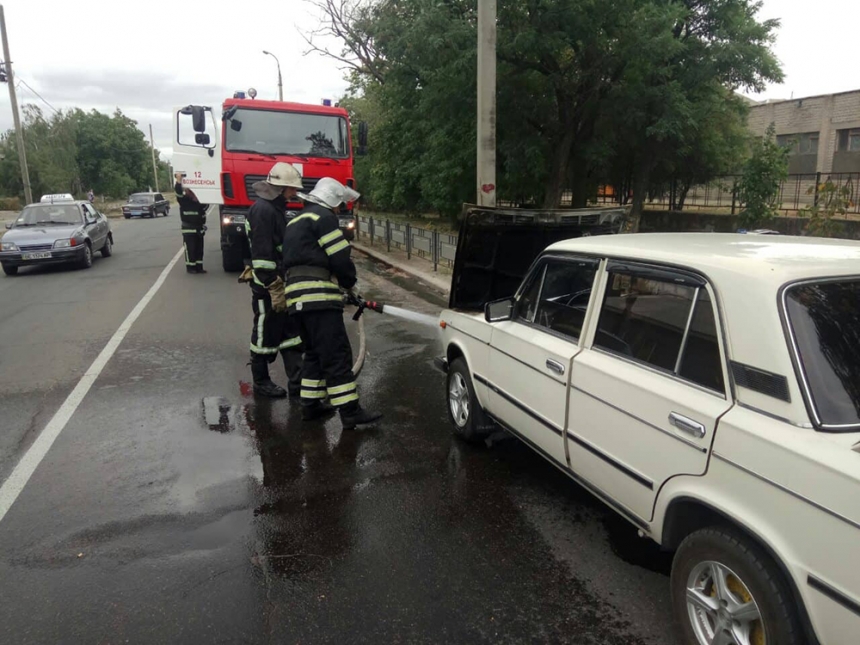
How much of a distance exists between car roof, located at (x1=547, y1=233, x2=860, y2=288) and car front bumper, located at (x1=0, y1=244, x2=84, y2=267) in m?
13.6

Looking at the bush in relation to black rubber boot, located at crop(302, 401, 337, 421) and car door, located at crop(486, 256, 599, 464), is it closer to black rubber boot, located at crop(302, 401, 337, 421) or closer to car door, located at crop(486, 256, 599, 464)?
black rubber boot, located at crop(302, 401, 337, 421)

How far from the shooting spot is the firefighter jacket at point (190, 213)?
13203mm

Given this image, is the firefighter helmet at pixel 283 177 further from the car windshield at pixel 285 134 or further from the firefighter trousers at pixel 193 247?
the firefighter trousers at pixel 193 247

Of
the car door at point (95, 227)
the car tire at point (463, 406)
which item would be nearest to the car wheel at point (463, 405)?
the car tire at point (463, 406)

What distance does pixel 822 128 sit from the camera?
119 ft

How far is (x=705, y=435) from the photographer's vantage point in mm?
2307

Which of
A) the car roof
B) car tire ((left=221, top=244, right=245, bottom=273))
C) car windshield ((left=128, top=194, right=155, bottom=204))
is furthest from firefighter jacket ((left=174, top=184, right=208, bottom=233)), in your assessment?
car windshield ((left=128, top=194, right=155, bottom=204))

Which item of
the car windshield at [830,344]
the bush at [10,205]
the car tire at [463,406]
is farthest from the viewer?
the bush at [10,205]

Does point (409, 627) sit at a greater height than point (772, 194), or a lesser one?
lesser

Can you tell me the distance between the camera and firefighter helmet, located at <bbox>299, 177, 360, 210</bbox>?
4746 millimetres

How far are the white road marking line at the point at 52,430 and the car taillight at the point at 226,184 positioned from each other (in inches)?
Result: 164

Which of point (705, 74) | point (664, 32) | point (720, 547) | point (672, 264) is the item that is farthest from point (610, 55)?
point (720, 547)

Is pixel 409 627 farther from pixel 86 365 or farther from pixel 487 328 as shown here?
pixel 86 365

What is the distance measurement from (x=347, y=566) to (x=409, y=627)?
0.58 metres
